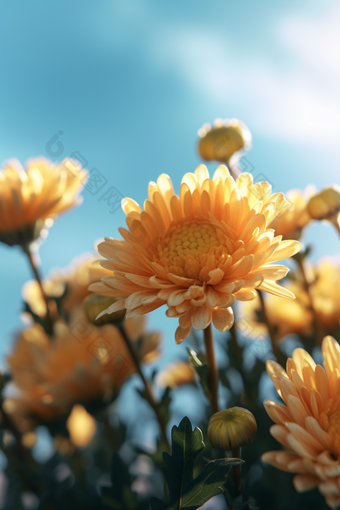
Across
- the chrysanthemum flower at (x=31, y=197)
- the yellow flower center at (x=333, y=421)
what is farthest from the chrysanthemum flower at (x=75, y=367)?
the yellow flower center at (x=333, y=421)

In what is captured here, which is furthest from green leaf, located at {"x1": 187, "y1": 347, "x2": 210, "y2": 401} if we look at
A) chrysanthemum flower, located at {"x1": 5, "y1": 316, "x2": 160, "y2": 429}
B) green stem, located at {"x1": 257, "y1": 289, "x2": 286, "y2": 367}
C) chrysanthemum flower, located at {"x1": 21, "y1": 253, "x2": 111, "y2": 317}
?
chrysanthemum flower, located at {"x1": 21, "y1": 253, "x2": 111, "y2": 317}

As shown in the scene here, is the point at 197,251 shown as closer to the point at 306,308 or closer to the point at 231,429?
the point at 231,429

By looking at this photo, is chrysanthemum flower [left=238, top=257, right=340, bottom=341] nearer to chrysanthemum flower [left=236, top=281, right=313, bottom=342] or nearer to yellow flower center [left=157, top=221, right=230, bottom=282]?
chrysanthemum flower [left=236, top=281, right=313, bottom=342]

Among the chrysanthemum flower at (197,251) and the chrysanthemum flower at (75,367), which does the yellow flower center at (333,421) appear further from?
the chrysanthemum flower at (75,367)

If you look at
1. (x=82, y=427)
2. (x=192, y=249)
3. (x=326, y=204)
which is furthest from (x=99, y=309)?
(x=82, y=427)

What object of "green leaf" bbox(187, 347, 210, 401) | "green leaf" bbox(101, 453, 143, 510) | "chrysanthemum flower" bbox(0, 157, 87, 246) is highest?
"chrysanthemum flower" bbox(0, 157, 87, 246)

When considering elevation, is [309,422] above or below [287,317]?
above

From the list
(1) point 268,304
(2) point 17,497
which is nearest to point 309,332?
(1) point 268,304
